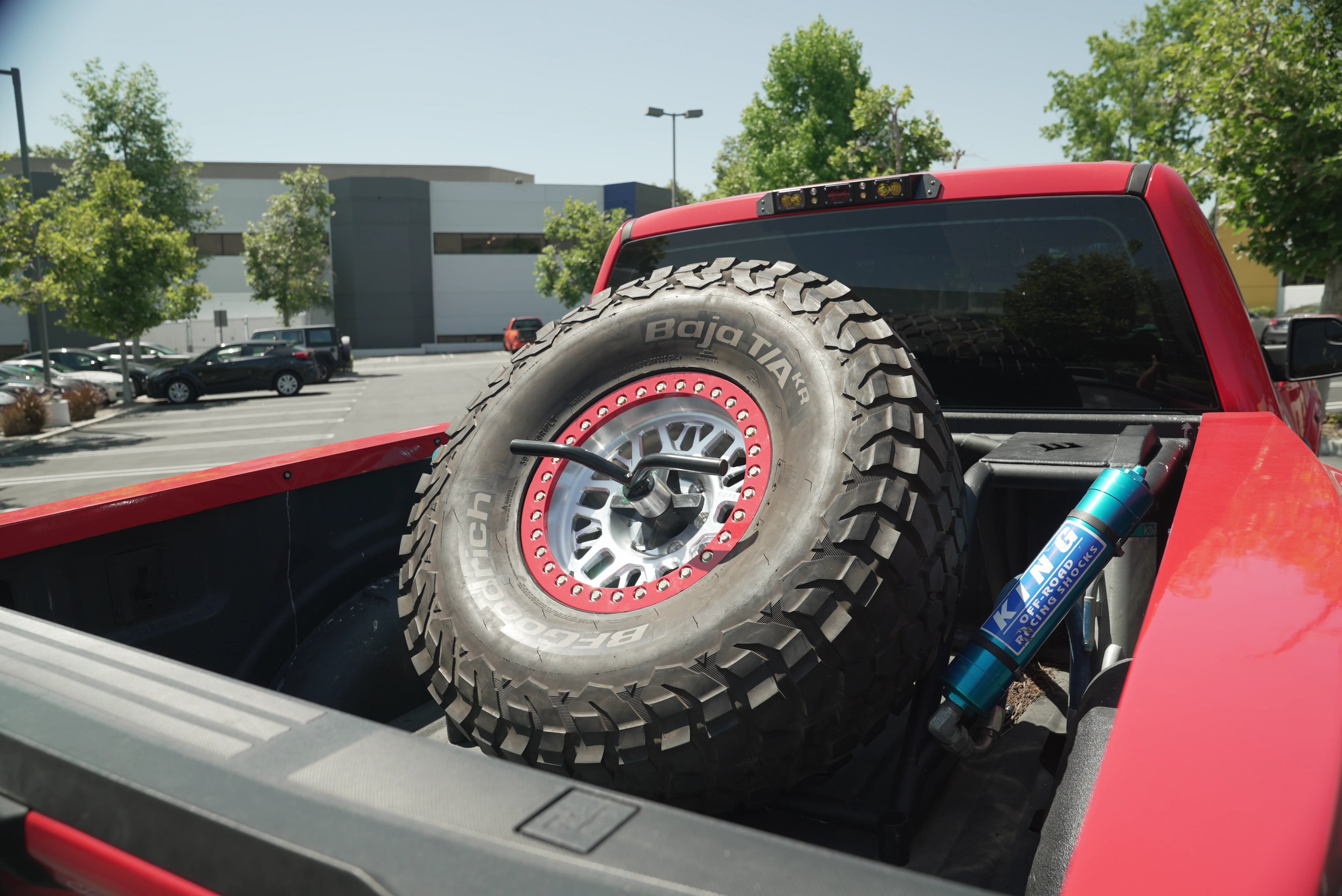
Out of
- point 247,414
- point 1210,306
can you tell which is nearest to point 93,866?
point 1210,306

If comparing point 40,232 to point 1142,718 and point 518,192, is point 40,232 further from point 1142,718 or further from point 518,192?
point 518,192

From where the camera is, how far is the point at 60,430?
18.4m

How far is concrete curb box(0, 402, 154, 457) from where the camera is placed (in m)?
16.1

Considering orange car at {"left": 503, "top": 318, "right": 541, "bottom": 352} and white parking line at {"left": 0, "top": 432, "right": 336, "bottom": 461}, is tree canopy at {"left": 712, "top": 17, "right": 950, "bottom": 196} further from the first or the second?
white parking line at {"left": 0, "top": 432, "right": 336, "bottom": 461}

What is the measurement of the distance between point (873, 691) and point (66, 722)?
1.09 metres

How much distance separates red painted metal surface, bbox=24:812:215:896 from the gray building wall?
53592 millimetres

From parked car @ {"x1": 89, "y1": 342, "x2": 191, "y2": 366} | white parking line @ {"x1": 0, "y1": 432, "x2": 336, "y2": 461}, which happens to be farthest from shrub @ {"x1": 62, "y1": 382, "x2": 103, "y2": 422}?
parked car @ {"x1": 89, "y1": 342, "x2": 191, "y2": 366}

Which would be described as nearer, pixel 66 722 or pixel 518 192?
pixel 66 722

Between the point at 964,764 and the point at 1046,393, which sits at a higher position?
the point at 1046,393

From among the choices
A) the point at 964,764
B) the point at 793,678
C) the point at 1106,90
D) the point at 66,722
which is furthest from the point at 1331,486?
the point at 1106,90

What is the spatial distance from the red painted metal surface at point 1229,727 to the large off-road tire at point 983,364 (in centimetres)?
121

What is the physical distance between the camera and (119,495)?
1994mm

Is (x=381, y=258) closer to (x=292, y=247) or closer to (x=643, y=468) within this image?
(x=292, y=247)

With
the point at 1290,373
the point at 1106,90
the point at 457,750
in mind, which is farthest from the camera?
the point at 1106,90
